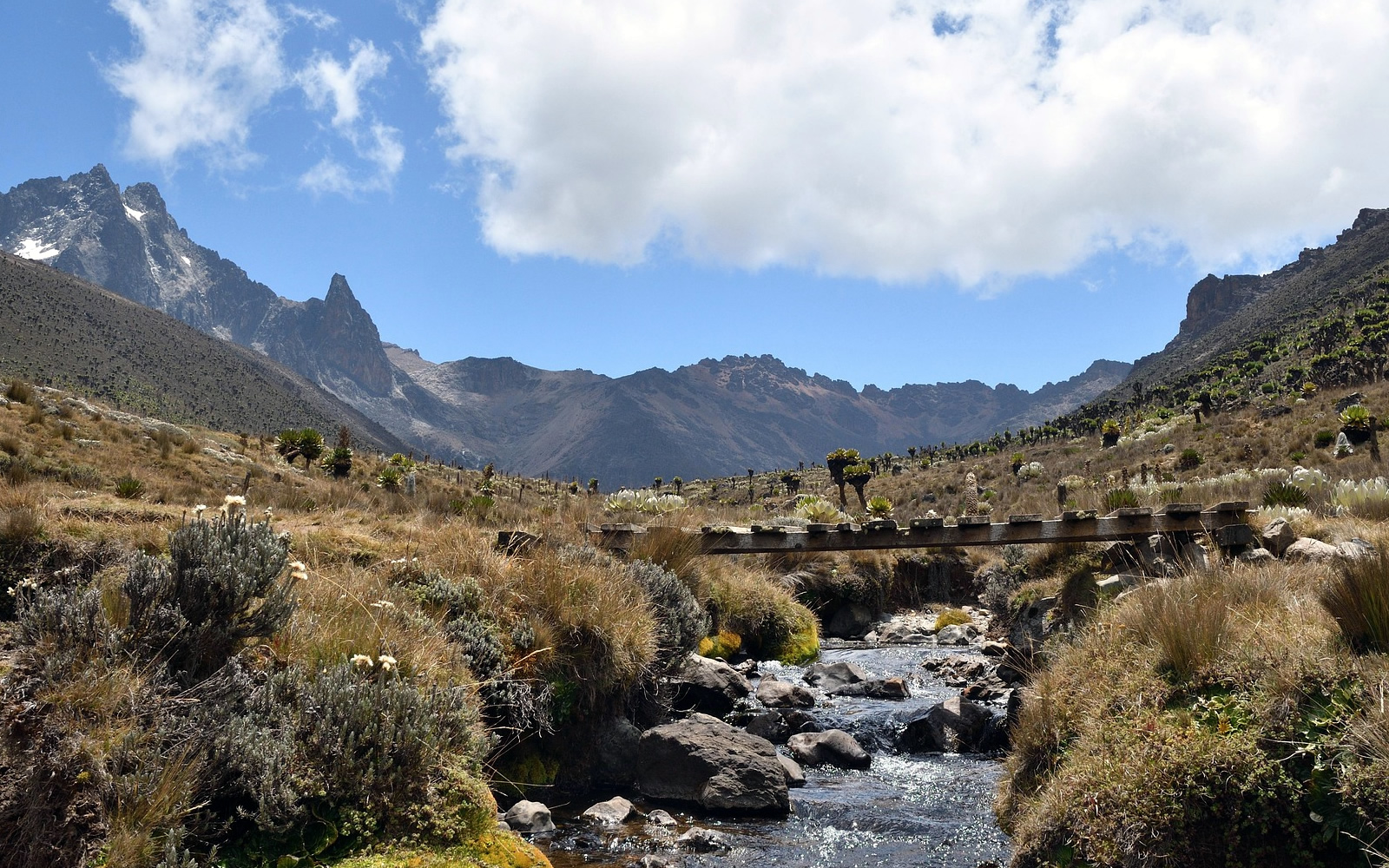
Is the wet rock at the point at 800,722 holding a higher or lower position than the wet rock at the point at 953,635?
higher

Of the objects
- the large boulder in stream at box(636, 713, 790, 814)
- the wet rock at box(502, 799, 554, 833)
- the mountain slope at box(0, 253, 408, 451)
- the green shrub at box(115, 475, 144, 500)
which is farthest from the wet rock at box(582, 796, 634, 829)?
the mountain slope at box(0, 253, 408, 451)

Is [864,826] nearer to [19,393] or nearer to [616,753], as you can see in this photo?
[616,753]

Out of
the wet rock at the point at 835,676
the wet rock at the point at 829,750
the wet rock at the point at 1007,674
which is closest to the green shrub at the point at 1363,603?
the wet rock at the point at 829,750

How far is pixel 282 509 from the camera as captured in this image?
35.8 feet

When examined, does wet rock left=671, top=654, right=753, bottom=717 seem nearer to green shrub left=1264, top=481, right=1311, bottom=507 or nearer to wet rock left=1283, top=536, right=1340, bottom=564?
wet rock left=1283, top=536, right=1340, bottom=564

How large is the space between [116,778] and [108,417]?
30855 millimetres

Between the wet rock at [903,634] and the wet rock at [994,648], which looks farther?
the wet rock at [903,634]

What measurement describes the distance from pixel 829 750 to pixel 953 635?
7798mm

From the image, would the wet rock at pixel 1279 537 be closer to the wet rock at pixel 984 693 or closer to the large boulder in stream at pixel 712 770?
the wet rock at pixel 984 693

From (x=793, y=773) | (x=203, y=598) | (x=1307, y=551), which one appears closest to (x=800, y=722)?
(x=793, y=773)

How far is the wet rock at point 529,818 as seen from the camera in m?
6.41

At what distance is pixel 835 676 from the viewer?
12.2 meters

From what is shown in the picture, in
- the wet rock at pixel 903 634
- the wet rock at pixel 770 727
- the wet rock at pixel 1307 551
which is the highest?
the wet rock at pixel 1307 551

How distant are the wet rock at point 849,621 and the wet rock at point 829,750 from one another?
8876mm
